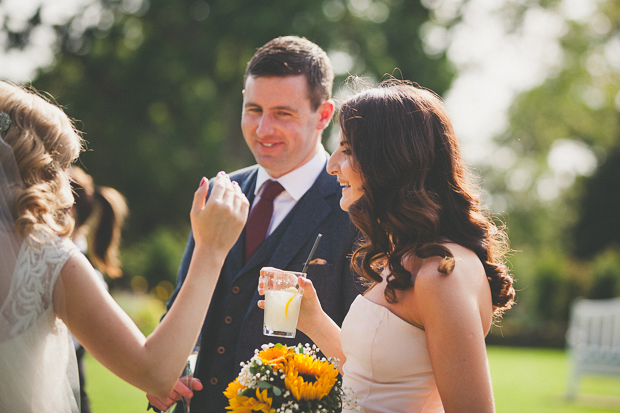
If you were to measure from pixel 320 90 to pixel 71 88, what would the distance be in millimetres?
18764

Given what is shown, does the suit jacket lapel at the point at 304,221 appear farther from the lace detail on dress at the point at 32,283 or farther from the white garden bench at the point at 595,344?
the white garden bench at the point at 595,344

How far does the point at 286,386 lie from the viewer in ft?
6.98

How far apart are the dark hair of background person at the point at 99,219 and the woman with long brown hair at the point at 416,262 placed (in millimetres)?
2871

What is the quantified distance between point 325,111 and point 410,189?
1.54 metres

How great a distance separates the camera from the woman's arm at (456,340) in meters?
1.97

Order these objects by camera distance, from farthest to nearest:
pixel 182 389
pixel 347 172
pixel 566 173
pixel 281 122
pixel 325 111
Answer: pixel 566 173, pixel 325 111, pixel 281 122, pixel 182 389, pixel 347 172

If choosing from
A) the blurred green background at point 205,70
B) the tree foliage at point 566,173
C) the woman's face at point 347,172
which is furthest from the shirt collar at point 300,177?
the tree foliage at point 566,173

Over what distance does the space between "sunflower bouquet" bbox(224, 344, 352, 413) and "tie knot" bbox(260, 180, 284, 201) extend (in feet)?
4.72

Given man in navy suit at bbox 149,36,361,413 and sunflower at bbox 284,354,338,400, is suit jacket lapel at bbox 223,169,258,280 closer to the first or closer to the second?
man in navy suit at bbox 149,36,361,413

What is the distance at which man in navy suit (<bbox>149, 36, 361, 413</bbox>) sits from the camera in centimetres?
313

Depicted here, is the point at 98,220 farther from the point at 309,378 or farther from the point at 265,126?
the point at 309,378

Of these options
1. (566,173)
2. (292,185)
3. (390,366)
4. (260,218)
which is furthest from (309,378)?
(566,173)

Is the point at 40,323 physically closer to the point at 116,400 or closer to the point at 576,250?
the point at 116,400

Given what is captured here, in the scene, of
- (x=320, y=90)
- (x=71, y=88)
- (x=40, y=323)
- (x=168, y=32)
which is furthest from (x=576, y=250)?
(x=40, y=323)
